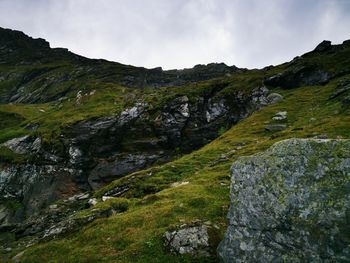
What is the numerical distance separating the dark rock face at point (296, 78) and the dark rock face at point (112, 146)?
5.70m

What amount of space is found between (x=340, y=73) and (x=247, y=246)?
81.3 metres

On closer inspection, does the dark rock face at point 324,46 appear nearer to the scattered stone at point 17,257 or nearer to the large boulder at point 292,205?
the large boulder at point 292,205

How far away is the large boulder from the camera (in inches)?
652

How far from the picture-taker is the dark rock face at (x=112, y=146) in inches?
2554

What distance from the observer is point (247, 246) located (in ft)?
63.1

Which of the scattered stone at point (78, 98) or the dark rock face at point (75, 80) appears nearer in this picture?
the scattered stone at point (78, 98)

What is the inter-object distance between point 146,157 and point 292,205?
55.0m

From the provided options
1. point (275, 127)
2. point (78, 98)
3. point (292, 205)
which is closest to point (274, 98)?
point (275, 127)

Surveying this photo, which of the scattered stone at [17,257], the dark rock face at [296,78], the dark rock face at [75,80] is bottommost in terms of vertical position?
the scattered stone at [17,257]

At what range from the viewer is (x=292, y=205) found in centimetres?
1803

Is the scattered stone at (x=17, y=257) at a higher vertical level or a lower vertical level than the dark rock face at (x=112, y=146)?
lower

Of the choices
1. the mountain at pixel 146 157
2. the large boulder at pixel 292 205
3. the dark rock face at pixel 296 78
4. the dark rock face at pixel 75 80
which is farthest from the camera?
the dark rock face at pixel 75 80

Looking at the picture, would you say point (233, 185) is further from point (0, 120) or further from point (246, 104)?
point (0, 120)

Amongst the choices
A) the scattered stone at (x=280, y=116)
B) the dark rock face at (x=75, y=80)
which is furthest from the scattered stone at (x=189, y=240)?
the dark rock face at (x=75, y=80)
